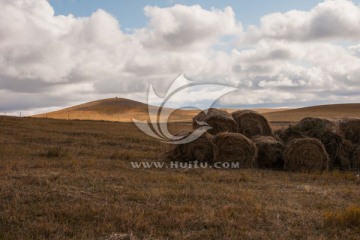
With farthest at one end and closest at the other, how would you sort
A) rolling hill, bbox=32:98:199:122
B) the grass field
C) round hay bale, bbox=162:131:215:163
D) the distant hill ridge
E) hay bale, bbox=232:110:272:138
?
1. rolling hill, bbox=32:98:199:122
2. the distant hill ridge
3. hay bale, bbox=232:110:272:138
4. round hay bale, bbox=162:131:215:163
5. the grass field

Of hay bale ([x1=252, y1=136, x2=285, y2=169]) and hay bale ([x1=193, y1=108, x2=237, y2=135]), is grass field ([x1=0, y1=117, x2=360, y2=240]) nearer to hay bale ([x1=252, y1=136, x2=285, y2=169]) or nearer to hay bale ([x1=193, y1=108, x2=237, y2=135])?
hay bale ([x1=252, y1=136, x2=285, y2=169])

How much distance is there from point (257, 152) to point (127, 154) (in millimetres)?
4799

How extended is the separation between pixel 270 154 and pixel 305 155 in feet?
3.90

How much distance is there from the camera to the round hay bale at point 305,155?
14977 millimetres

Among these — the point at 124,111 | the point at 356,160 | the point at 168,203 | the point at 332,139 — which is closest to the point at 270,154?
the point at 332,139

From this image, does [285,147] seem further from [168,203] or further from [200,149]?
[168,203]

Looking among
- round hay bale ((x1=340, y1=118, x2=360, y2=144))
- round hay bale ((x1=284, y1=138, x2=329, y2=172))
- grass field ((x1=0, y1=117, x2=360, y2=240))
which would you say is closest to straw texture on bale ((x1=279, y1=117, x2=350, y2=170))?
round hay bale ((x1=340, y1=118, x2=360, y2=144))

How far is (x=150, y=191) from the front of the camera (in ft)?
31.0

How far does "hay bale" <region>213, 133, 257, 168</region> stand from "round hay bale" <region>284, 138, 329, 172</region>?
118 centimetres

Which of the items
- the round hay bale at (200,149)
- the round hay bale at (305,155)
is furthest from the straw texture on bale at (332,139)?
the round hay bale at (200,149)

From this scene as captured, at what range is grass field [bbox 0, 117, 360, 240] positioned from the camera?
6941 mm

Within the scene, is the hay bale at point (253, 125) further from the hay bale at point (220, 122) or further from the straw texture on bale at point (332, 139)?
the straw texture on bale at point (332, 139)

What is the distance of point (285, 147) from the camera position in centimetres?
1550

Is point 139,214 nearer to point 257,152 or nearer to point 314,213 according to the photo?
point 314,213
